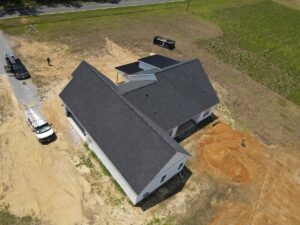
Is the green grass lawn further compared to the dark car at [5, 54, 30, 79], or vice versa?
the dark car at [5, 54, 30, 79]

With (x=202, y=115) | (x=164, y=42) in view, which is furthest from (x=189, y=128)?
(x=164, y=42)

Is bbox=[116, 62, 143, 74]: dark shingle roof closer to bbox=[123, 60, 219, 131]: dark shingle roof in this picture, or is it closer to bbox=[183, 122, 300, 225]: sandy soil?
bbox=[123, 60, 219, 131]: dark shingle roof

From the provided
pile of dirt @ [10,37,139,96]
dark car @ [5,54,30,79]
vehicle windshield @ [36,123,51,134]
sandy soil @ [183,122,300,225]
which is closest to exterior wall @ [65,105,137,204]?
vehicle windshield @ [36,123,51,134]

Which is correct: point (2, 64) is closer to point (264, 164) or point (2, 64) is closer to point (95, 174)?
point (95, 174)

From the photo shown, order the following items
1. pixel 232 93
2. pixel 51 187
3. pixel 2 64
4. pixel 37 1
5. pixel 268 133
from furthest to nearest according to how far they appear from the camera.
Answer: pixel 37 1 → pixel 232 93 → pixel 2 64 → pixel 268 133 → pixel 51 187

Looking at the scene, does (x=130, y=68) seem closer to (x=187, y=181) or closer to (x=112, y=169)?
(x=112, y=169)

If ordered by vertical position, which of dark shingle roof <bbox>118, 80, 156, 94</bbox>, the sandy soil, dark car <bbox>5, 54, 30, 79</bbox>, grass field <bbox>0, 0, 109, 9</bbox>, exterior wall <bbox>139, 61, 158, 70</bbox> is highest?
dark shingle roof <bbox>118, 80, 156, 94</bbox>

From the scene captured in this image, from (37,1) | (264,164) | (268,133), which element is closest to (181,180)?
(264,164)
